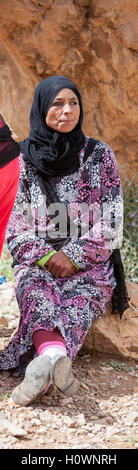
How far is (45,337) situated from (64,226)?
0.77 meters

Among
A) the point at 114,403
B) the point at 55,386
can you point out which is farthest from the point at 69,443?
the point at 114,403

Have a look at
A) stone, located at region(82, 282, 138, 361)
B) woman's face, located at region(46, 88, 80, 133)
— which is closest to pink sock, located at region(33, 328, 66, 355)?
stone, located at region(82, 282, 138, 361)

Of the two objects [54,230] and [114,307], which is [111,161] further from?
[114,307]

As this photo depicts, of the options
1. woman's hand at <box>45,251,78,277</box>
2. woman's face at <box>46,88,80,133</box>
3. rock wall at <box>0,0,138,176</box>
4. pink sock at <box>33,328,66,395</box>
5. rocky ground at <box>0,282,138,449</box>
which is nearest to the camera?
rocky ground at <box>0,282,138,449</box>

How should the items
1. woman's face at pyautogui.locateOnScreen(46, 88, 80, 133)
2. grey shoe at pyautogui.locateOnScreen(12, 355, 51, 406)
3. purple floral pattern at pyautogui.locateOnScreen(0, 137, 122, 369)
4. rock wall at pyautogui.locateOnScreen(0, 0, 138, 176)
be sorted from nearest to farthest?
grey shoe at pyautogui.locateOnScreen(12, 355, 51, 406), purple floral pattern at pyautogui.locateOnScreen(0, 137, 122, 369), woman's face at pyautogui.locateOnScreen(46, 88, 80, 133), rock wall at pyautogui.locateOnScreen(0, 0, 138, 176)

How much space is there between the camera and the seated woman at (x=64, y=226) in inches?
118

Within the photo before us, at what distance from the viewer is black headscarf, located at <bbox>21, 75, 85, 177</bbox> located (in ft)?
10.8

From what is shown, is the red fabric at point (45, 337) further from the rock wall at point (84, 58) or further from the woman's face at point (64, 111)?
the rock wall at point (84, 58)

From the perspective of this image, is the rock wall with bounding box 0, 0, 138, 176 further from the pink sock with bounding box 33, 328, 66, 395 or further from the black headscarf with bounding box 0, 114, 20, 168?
the pink sock with bounding box 33, 328, 66, 395

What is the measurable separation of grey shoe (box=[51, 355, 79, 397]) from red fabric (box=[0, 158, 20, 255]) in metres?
0.71

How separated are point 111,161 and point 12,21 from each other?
2.12 meters

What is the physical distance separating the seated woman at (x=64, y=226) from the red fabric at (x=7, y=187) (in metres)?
0.44

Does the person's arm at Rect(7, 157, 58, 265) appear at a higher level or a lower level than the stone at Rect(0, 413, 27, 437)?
higher

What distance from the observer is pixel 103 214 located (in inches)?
128
